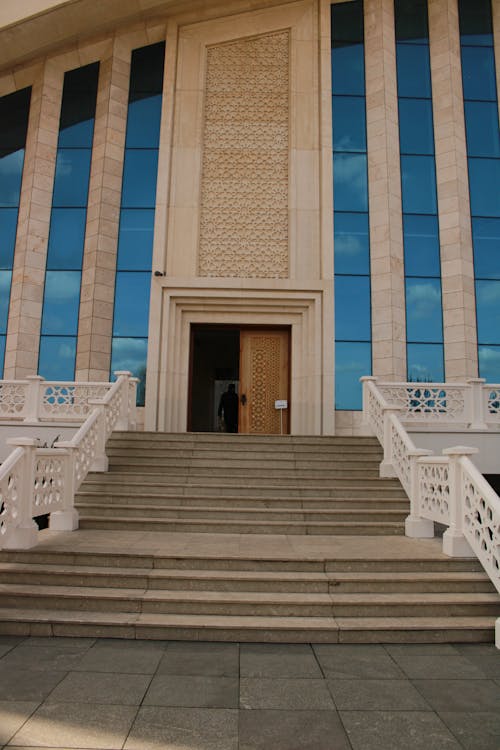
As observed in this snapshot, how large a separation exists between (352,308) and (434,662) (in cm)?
909

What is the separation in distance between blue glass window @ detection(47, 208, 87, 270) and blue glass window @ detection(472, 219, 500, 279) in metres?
9.23

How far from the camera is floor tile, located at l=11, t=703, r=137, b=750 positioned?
259 cm

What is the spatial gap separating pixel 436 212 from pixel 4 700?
490 inches

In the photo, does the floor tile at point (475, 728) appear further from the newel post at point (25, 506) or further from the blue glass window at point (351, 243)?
the blue glass window at point (351, 243)

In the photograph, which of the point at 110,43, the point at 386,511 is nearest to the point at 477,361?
the point at 386,511

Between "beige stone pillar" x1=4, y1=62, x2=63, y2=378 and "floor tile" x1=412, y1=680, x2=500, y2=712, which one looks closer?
"floor tile" x1=412, y1=680, x2=500, y2=712

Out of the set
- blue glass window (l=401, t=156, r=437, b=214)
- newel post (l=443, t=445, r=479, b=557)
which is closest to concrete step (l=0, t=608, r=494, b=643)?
newel post (l=443, t=445, r=479, b=557)

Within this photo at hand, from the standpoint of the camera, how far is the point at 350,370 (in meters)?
11.7

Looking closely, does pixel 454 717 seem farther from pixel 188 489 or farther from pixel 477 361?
pixel 477 361

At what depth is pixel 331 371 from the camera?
11672mm

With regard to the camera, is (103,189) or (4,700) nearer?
(4,700)

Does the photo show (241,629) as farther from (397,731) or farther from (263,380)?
(263,380)

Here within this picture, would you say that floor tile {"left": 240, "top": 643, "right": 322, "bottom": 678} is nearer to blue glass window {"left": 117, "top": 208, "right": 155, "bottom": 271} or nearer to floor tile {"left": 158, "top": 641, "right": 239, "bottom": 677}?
floor tile {"left": 158, "top": 641, "right": 239, "bottom": 677}

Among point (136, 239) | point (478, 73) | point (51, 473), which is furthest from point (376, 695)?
point (478, 73)
